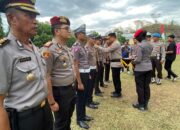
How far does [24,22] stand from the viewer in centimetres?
175

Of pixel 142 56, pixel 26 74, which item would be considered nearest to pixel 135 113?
pixel 142 56

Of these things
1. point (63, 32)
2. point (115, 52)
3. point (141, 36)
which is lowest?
point (115, 52)

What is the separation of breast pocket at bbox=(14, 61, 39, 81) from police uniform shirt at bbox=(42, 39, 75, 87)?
865 mm

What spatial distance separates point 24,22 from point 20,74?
43 cm

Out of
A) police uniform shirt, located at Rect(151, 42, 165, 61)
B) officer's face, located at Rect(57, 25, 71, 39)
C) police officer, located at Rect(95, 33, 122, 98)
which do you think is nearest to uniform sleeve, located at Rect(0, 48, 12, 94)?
officer's face, located at Rect(57, 25, 71, 39)

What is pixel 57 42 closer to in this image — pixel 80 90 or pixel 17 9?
pixel 17 9

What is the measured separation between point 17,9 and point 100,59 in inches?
216

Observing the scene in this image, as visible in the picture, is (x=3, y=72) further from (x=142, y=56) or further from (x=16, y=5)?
(x=142, y=56)

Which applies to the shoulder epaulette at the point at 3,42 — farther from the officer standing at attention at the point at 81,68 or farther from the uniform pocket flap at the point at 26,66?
the officer standing at attention at the point at 81,68

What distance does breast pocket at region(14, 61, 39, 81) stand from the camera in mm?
1638

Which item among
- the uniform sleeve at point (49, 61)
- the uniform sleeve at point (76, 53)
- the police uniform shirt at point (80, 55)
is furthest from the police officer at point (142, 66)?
the uniform sleeve at point (49, 61)

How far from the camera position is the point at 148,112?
16.0 feet

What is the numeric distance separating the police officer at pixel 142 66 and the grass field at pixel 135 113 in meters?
0.32

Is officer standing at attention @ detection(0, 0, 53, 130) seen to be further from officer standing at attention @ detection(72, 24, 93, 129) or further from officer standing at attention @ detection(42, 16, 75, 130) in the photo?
officer standing at attention @ detection(72, 24, 93, 129)
